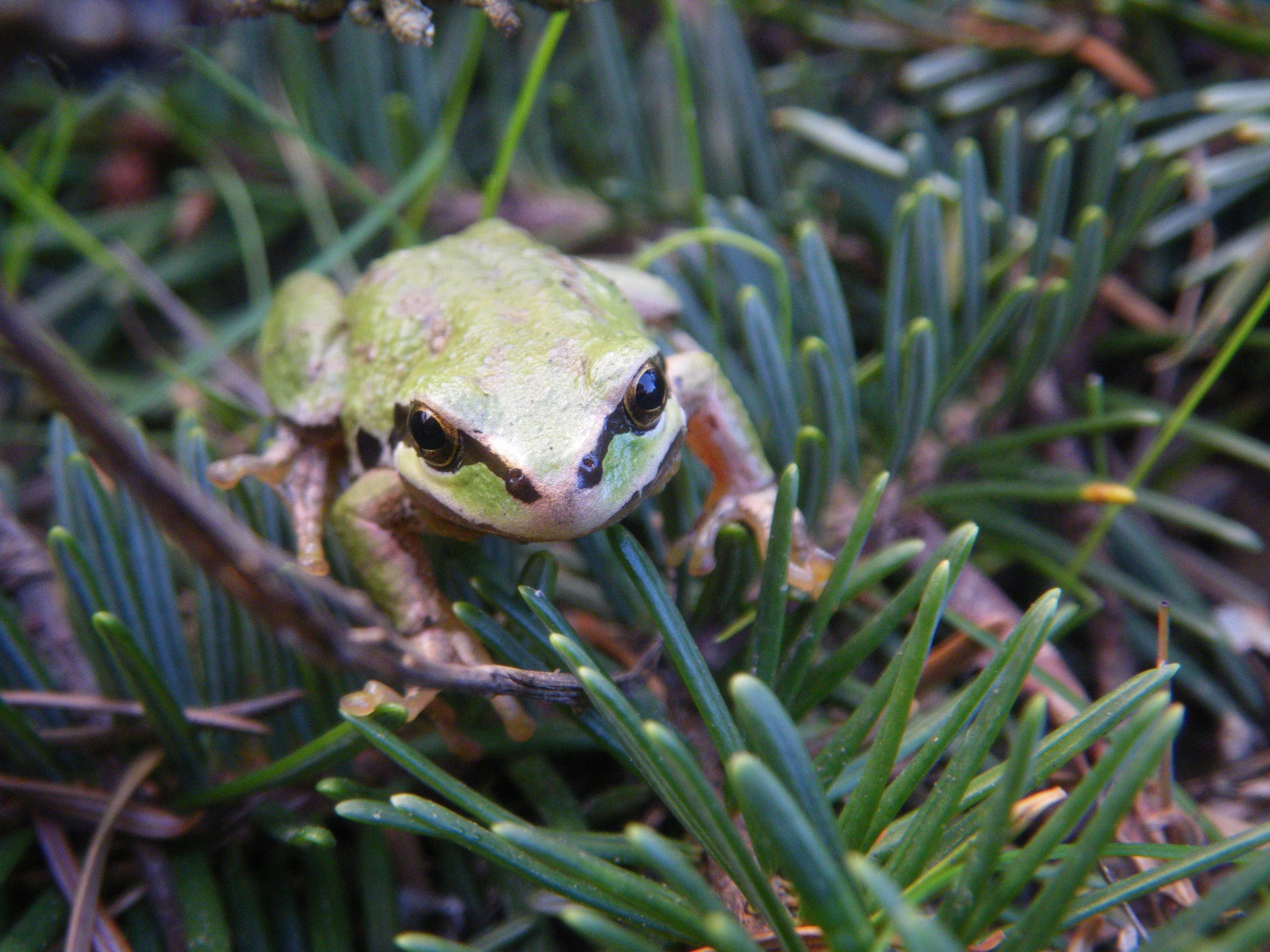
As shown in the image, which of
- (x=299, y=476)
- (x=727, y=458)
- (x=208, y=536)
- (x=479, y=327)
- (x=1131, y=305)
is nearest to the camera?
(x=208, y=536)

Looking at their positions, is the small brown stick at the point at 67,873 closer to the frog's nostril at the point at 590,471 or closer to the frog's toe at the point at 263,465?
the frog's toe at the point at 263,465

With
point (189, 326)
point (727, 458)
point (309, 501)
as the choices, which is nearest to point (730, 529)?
point (727, 458)

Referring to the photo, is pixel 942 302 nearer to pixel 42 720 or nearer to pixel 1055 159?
pixel 1055 159

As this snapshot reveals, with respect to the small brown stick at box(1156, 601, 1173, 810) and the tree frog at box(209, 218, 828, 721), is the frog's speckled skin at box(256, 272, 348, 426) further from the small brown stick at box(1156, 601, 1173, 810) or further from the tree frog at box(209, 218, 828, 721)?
the small brown stick at box(1156, 601, 1173, 810)

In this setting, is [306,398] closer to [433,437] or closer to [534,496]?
[433,437]

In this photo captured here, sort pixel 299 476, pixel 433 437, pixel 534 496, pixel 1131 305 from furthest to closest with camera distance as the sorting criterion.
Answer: pixel 1131 305
pixel 299 476
pixel 433 437
pixel 534 496
